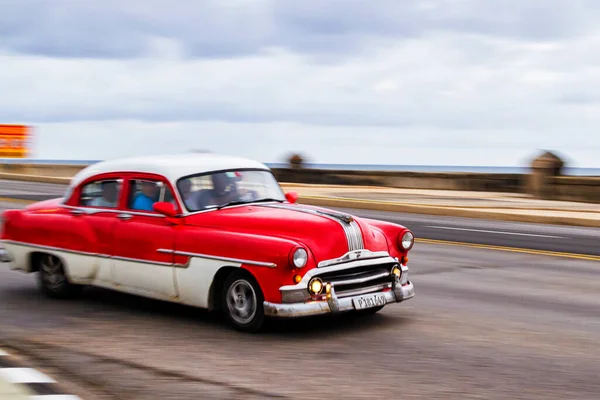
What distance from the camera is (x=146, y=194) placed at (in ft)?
30.5

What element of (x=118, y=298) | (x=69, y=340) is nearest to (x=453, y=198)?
(x=118, y=298)

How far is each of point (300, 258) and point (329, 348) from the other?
0.75 m

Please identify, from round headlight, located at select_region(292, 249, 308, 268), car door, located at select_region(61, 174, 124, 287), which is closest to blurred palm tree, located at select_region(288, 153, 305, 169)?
car door, located at select_region(61, 174, 124, 287)

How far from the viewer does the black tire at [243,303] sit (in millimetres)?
8148

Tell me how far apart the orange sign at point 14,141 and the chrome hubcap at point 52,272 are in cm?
3421

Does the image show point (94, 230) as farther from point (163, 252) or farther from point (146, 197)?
point (163, 252)

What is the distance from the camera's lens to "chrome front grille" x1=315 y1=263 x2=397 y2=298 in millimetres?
8203

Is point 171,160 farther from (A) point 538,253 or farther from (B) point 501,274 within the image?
(A) point 538,253

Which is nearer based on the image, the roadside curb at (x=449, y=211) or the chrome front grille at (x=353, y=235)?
the chrome front grille at (x=353, y=235)

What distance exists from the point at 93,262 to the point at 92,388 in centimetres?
318

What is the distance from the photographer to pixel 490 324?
895 centimetres

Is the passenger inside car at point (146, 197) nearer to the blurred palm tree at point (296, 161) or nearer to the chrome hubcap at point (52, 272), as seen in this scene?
the chrome hubcap at point (52, 272)

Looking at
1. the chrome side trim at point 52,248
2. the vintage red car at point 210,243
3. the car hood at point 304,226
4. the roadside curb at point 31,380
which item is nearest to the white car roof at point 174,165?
the vintage red car at point 210,243

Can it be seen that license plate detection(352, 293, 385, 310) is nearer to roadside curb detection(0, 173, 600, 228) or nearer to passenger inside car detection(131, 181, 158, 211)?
passenger inside car detection(131, 181, 158, 211)
